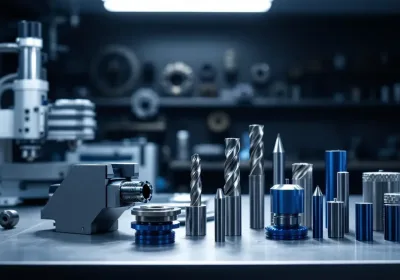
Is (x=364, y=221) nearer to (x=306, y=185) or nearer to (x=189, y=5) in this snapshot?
(x=306, y=185)

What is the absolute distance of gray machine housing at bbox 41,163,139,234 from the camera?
1139mm

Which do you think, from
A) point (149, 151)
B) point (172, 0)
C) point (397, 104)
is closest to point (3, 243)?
point (172, 0)

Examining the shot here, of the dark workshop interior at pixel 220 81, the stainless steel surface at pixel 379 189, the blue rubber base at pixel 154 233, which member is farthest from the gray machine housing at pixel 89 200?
the dark workshop interior at pixel 220 81

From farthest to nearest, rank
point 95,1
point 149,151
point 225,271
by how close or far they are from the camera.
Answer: point 95,1
point 149,151
point 225,271

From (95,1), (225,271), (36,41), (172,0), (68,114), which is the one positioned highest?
(95,1)

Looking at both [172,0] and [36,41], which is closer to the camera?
[36,41]

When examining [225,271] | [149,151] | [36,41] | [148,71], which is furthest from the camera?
[148,71]

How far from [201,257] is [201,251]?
0.19ft

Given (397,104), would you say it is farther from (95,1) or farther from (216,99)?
(95,1)

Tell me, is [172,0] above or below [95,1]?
below

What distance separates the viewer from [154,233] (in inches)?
40.9

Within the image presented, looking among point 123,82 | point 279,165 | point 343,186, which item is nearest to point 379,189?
point 343,186

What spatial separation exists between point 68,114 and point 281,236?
→ 3.27 feet

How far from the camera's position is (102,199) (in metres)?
1.14
